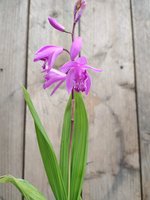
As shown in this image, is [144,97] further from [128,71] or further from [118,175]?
[118,175]

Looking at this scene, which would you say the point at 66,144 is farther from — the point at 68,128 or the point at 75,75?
the point at 75,75

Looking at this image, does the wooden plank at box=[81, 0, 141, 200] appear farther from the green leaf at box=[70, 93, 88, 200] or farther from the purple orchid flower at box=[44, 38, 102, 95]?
the purple orchid flower at box=[44, 38, 102, 95]

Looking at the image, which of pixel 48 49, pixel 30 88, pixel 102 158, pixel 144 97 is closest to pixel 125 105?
pixel 144 97

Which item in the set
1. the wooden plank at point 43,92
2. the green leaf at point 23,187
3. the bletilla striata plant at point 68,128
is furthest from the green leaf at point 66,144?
the wooden plank at point 43,92

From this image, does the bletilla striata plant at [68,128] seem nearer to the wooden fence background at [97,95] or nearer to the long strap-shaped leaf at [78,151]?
the long strap-shaped leaf at [78,151]

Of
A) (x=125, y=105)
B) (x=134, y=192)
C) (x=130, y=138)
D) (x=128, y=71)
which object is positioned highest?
(x=128, y=71)

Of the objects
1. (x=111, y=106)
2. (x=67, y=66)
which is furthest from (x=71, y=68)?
(x=111, y=106)
